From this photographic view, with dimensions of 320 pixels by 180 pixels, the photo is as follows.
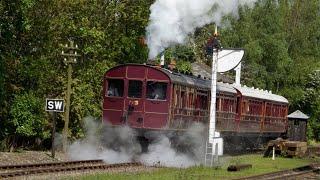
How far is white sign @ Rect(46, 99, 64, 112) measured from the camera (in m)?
22.3

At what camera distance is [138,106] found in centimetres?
2186

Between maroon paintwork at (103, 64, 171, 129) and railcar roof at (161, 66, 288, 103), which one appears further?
railcar roof at (161, 66, 288, 103)

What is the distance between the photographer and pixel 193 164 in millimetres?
21844

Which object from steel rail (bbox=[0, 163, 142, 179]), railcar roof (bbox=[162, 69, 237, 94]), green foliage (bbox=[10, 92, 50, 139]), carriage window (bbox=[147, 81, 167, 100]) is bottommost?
steel rail (bbox=[0, 163, 142, 179])

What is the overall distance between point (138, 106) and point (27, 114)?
4.72 metres

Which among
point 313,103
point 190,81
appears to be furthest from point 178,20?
point 313,103

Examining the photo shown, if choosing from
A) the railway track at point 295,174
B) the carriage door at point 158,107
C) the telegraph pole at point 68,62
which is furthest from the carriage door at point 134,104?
the railway track at point 295,174

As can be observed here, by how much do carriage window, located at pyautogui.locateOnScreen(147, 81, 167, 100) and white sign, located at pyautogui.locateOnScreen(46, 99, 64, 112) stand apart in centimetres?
322

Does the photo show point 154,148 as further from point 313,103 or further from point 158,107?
point 313,103

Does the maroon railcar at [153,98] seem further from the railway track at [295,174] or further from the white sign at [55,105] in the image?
the railway track at [295,174]

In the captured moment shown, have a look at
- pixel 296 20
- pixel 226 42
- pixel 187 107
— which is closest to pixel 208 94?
pixel 187 107

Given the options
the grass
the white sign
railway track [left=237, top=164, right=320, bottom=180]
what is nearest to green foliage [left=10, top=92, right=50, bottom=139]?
the white sign

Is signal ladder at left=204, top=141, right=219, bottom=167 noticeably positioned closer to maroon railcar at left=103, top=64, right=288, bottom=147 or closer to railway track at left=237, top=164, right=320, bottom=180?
maroon railcar at left=103, top=64, right=288, bottom=147

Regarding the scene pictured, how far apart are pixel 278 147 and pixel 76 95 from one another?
9.95m
